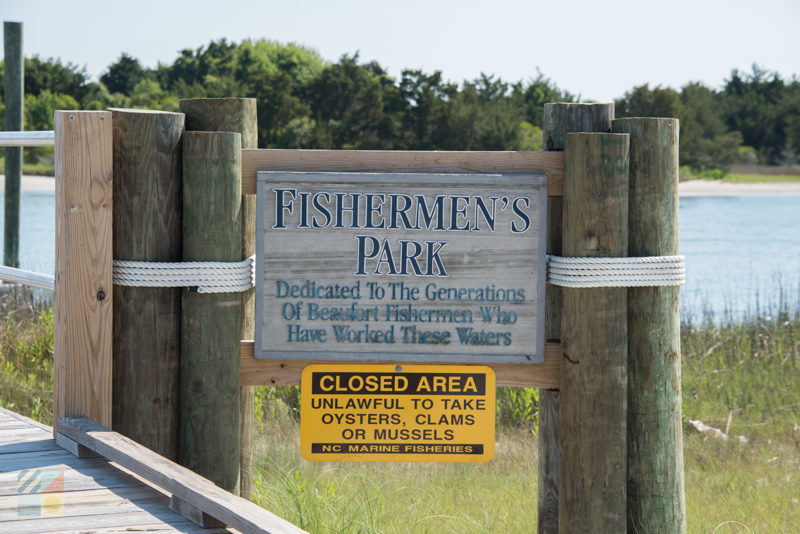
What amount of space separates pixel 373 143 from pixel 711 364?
115 ft

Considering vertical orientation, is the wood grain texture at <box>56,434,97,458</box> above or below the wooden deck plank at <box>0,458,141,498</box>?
above

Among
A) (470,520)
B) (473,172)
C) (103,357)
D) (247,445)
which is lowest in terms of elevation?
(470,520)

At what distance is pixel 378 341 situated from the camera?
3.13 meters

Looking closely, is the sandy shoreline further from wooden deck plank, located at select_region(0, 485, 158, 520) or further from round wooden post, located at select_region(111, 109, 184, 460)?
wooden deck plank, located at select_region(0, 485, 158, 520)

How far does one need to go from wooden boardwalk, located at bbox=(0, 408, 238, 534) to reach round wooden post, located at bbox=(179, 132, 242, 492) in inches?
11.5

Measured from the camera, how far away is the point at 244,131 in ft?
11.0

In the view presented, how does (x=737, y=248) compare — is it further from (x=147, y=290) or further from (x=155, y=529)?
(x=155, y=529)

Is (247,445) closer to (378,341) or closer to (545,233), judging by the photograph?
(378,341)

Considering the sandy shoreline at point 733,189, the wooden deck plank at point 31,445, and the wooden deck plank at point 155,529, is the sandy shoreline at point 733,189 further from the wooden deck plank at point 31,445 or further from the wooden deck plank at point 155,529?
the wooden deck plank at point 155,529

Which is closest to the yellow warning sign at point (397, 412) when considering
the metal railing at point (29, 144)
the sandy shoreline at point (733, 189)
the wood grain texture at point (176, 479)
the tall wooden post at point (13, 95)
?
the wood grain texture at point (176, 479)

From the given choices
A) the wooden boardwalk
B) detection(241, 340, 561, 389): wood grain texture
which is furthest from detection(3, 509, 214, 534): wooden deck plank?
detection(241, 340, 561, 389): wood grain texture

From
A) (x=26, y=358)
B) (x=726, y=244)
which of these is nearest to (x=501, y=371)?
(x=26, y=358)

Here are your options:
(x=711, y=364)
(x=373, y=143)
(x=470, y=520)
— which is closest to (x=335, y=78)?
(x=373, y=143)

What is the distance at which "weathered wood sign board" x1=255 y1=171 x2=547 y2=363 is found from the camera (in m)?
3.09
